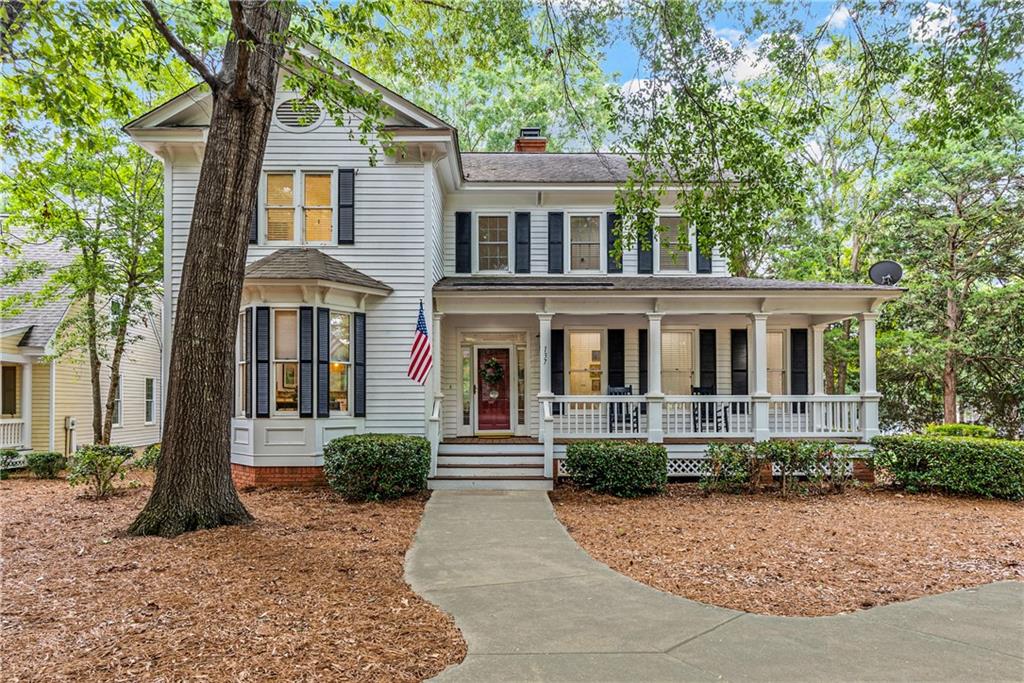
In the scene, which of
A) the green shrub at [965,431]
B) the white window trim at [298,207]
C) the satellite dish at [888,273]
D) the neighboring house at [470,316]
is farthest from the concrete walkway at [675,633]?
the green shrub at [965,431]

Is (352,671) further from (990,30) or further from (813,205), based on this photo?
(813,205)

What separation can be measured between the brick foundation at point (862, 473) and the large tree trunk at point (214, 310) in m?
9.90

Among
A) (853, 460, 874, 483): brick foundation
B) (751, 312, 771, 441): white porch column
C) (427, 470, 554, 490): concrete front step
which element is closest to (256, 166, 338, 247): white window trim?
(427, 470, 554, 490): concrete front step

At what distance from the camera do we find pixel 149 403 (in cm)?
2034

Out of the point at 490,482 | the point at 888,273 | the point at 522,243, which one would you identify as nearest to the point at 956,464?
the point at 888,273

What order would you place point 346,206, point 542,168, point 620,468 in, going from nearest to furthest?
point 620,468, point 346,206, point 542,168

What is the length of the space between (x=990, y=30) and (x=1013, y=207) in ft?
38.8

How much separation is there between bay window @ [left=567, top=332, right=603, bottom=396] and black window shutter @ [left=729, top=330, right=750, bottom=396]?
9.30 ft

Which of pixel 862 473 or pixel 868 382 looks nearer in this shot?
pixel 862 473

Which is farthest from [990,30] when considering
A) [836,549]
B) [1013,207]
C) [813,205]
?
[813,205]

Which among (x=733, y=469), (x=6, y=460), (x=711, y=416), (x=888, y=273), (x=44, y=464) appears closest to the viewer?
(x=733, y=469)

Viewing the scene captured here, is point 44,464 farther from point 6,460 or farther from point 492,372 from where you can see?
point 492,372

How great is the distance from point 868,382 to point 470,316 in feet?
24.7

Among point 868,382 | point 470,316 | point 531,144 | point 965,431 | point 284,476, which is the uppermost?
point 531,144
